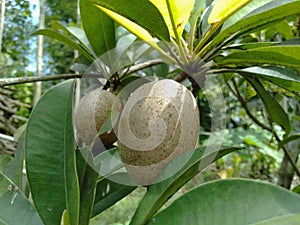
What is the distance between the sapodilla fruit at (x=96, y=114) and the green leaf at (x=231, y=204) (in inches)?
9.1

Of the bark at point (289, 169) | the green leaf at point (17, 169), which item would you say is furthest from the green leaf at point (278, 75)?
the bark at point (289, 169)

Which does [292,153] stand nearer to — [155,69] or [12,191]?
[155,69]

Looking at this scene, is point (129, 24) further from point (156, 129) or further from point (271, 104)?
point (271, 104)

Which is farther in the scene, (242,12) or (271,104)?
(271,104)

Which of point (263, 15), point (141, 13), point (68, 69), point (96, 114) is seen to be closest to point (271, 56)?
point (263, 15)

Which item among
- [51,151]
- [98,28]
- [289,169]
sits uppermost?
[98,28]

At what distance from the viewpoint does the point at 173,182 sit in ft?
1.46

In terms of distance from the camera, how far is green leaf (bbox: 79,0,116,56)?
707 mm

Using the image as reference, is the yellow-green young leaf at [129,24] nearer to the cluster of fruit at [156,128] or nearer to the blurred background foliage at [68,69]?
the cluster of fruit at [156,128]

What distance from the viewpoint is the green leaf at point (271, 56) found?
50cm

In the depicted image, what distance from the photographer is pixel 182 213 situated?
0.43m

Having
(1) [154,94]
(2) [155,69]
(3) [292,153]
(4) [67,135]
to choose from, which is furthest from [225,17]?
(3) [292,153]

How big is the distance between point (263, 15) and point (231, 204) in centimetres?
24

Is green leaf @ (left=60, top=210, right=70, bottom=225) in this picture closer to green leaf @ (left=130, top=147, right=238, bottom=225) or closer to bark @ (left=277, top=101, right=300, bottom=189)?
green leaf @ (left=130, top=147, right=238, bottom=225)
